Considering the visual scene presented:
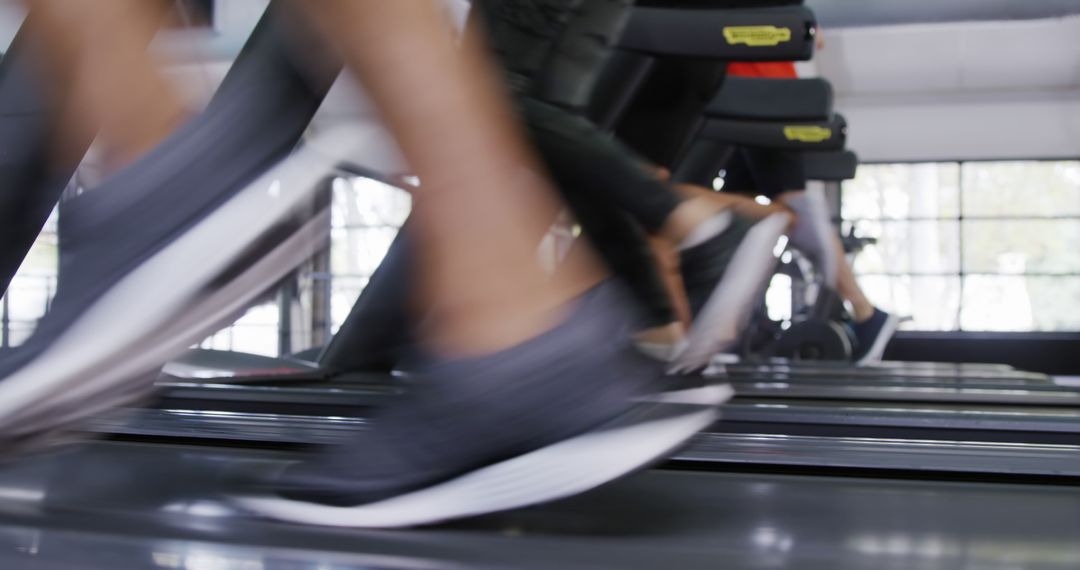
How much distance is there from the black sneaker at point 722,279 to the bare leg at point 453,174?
1.15m

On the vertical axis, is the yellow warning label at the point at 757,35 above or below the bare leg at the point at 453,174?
above

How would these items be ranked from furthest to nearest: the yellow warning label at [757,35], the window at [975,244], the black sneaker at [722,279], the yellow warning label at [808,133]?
the window at [975,244] < the yellow warning label at [808,133] < the yellow warning label at [757,35] < the black sneaker at [722,279]

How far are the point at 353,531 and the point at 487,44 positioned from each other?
1.86ft

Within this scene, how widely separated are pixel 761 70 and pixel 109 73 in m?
2.78

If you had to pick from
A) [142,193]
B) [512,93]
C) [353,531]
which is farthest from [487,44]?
[353,531]

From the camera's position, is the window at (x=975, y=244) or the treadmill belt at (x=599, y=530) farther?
the window at (x=975, y=244)

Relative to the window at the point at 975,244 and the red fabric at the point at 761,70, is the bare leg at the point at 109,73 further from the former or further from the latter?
the window at the point at 975,244

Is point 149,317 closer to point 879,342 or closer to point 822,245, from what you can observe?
point 822,245

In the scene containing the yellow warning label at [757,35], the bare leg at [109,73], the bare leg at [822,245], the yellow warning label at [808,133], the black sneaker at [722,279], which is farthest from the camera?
the bare leg at [822,245]

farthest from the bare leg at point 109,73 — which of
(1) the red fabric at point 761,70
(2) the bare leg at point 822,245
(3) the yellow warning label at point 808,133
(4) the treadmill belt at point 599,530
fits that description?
(2) the bare leg at point 822,245

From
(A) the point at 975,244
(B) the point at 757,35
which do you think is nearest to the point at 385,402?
(B) the point at 757,35

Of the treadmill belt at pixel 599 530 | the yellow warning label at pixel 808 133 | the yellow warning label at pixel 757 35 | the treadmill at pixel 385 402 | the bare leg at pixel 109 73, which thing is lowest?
the treadmill belt at pixel 599 530

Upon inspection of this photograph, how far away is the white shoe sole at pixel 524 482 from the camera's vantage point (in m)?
0.64

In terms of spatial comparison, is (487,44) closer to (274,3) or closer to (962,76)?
(274,3)
